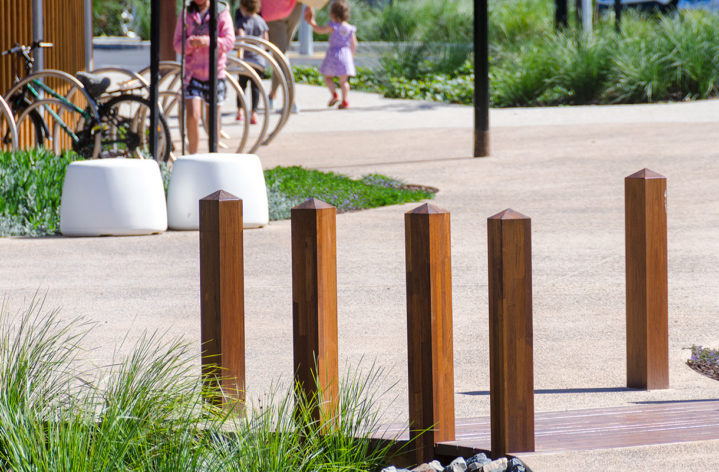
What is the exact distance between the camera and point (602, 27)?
21438 millimetres

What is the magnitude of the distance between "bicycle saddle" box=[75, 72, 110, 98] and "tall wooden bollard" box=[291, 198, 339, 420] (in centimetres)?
855

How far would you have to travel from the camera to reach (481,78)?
12.8m

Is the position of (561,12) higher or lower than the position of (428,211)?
higher

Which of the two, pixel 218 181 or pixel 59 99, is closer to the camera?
pixel 218 181

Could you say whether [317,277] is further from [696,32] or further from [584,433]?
[696,32]

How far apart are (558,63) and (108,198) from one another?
39.8ft

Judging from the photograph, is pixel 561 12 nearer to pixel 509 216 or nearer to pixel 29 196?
pixel 29 196

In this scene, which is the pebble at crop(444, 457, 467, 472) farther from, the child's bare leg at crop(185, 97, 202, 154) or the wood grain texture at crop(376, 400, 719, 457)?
the child's bare leg at crop(185, 97, 202, 154)

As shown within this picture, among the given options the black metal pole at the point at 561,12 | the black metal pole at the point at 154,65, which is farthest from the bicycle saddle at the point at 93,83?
the black metal pole at the point at 561,12

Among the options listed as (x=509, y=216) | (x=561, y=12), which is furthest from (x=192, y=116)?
(x=561, y=12)

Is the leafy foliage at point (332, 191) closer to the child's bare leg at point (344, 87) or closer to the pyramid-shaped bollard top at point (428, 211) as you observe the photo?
the pyramid-shaped bollard top at point (428, 211)

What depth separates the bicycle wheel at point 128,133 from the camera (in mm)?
11616

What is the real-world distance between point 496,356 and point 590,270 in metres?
3.70

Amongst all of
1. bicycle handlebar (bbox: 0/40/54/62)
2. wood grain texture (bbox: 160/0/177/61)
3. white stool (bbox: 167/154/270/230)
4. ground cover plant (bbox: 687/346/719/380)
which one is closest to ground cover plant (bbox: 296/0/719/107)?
wood grain texture (bbox: 160/0/177/61)
